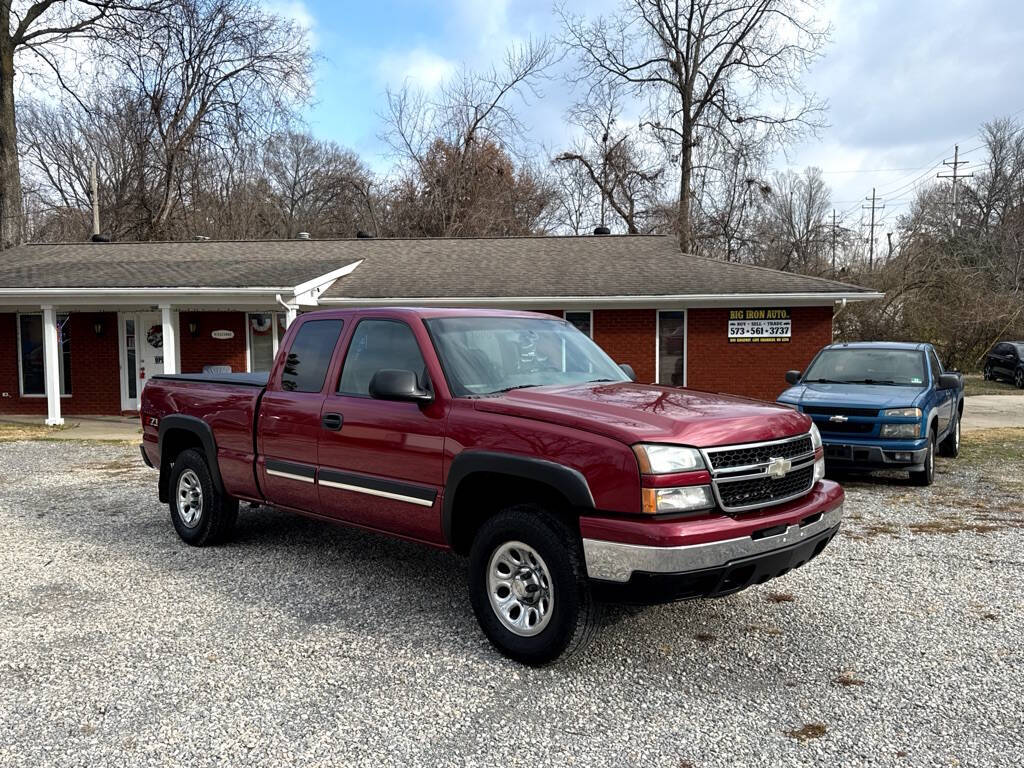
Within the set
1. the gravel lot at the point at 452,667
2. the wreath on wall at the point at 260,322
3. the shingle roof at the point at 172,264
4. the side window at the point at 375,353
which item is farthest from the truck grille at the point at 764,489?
the wreath on wall at the point at 260,322

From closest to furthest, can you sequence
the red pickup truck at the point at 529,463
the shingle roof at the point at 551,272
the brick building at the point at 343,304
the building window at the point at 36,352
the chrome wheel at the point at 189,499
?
the red pickup truck at the point at 529,463 → the chrome wheel at the point at 189,499 → the brick building at the point at 343,304 → the shingle roof at the point at 551,272 → the building window at the point at 36,352

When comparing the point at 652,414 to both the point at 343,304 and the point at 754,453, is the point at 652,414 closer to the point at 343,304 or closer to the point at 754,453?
the point at 754,453

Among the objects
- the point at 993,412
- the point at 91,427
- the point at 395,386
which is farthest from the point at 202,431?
the point at 993,412

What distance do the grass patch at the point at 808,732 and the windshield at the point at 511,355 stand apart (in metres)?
2.19

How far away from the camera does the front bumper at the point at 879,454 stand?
822 cm

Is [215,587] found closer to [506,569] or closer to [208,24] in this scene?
[506,569]

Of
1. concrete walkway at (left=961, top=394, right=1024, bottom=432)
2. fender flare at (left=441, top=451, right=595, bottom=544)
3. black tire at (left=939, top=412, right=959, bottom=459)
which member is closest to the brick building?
concrete walkway at (left=961, top=394, right=1024, bottom=432)

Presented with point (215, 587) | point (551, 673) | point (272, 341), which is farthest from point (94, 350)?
point (551, 673)

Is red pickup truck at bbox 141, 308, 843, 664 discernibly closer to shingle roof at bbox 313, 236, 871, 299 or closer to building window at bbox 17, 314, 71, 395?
shingle roof at bbox 313, 236, 871, 299

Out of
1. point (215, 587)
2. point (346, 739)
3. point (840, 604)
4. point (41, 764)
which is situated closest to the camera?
point (41, 764)

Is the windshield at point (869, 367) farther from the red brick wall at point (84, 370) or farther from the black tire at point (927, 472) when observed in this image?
the red brick wall at point (84, 370)

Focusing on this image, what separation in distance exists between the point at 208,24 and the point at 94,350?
18504 mm

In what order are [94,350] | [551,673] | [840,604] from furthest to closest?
[94,350] < [840,604] < [551,673]

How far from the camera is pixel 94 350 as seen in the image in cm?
1691
